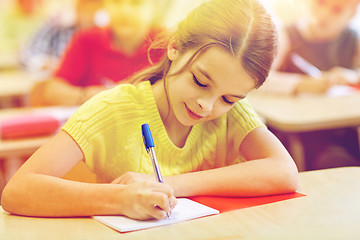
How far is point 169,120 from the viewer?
1190 mm

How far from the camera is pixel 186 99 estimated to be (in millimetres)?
1036

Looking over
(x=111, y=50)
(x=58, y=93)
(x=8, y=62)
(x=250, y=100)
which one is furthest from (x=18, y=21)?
(x=250, y=100)

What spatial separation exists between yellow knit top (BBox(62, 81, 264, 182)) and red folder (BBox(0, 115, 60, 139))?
719mm

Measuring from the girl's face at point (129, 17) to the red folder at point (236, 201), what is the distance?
1.62 meters

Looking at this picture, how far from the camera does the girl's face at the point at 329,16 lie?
2783 millimetres

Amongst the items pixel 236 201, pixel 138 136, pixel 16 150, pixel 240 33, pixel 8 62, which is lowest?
pixel 8 62

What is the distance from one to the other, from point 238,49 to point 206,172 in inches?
10.8

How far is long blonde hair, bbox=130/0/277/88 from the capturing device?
100cm

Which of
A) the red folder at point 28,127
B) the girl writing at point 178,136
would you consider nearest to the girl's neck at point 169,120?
the girl writing at point 178,136

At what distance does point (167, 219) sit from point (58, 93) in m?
1.63

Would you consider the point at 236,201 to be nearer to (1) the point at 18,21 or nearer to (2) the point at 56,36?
(2) the point at 56,36

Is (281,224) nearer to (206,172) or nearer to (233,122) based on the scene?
(206,172)

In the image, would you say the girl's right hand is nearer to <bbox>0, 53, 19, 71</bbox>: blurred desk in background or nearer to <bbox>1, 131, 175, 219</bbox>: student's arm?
<bbox>1, 131, 175, 219</bbox>: student's arm

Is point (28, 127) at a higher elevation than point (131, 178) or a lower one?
lower
